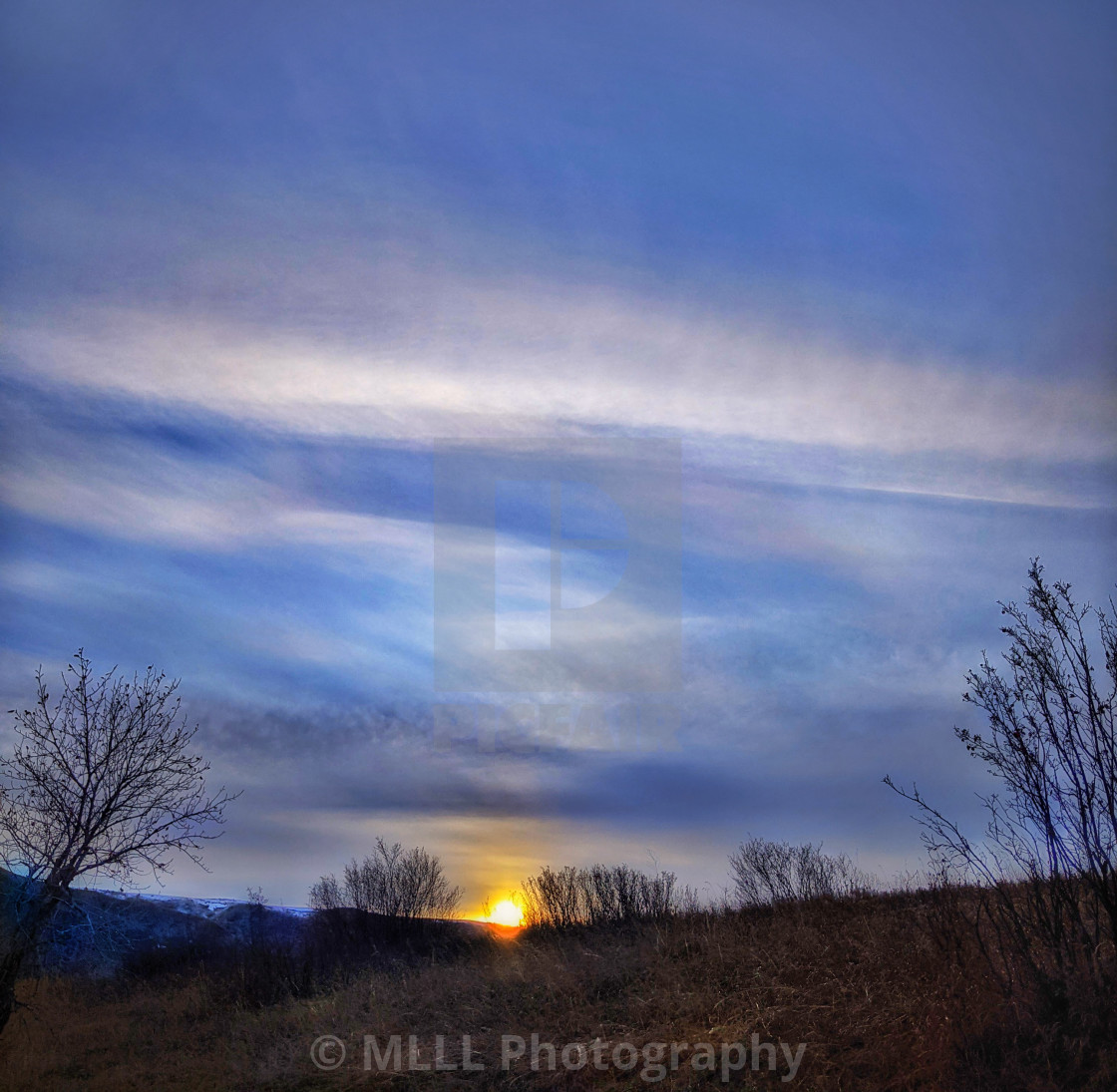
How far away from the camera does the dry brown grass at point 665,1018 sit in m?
8.98

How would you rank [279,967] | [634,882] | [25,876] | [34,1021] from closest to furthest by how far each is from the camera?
[25,876] < [34,1021] < [279,967] < [634,882]

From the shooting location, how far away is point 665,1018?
39.0 feet

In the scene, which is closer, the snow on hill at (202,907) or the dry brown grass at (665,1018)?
the dry brown grass at (665,1018)

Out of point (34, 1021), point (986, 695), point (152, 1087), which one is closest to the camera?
point (986, 695)

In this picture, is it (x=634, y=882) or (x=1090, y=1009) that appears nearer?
(x=1090, y=1009)

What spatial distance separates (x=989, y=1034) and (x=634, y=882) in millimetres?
15942

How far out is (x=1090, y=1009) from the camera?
8734 mm

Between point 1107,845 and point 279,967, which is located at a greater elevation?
point 1107,845

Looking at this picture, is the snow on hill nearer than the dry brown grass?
No

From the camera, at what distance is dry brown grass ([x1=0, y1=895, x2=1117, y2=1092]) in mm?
8984

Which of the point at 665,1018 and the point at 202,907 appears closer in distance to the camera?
the point at 665,1018

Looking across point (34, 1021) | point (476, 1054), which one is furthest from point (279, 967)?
point (476, 1054)

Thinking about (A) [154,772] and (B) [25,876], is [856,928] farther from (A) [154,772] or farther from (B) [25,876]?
(B) [25,876]

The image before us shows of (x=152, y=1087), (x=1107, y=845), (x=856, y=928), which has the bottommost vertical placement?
(x=152, y=1087)
